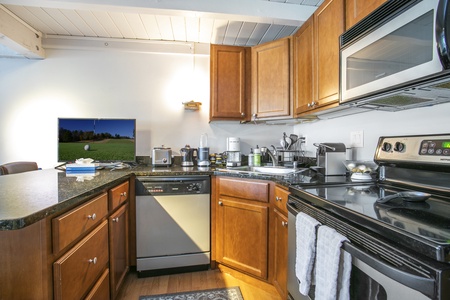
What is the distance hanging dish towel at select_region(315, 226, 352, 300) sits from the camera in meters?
0.74

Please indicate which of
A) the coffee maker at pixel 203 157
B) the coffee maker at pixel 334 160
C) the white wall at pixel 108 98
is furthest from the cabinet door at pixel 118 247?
the coffee maker at pixel 334 160

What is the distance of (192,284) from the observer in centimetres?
178

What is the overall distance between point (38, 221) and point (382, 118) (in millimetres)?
1841

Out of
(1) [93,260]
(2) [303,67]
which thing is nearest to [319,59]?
(2) [303,67]

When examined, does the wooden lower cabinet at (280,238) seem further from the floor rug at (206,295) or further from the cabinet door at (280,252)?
the floor rug at (206,295)

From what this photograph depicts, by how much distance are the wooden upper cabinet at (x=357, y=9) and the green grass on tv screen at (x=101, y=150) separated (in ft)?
6.87

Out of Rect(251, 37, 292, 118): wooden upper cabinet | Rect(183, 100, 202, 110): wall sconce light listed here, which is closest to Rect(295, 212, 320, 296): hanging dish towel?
Rect(251, 37, 292, 118): wooden upper cabinet

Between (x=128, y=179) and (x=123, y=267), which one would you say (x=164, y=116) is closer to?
(x=128, y=179)

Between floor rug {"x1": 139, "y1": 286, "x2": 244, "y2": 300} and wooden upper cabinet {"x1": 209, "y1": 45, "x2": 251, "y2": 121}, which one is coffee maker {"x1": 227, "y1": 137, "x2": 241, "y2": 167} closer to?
wooden upper cabinet {"x1": 209, "y1": 45, "x2": 251, "y2": 121}

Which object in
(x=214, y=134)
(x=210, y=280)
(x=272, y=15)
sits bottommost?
(x=210, y=280)

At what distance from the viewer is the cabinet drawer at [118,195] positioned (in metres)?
1.43

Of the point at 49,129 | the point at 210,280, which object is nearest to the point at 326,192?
the point at 210,280

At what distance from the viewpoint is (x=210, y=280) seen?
183cm

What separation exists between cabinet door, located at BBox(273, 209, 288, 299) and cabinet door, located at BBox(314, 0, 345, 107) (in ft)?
2.82
